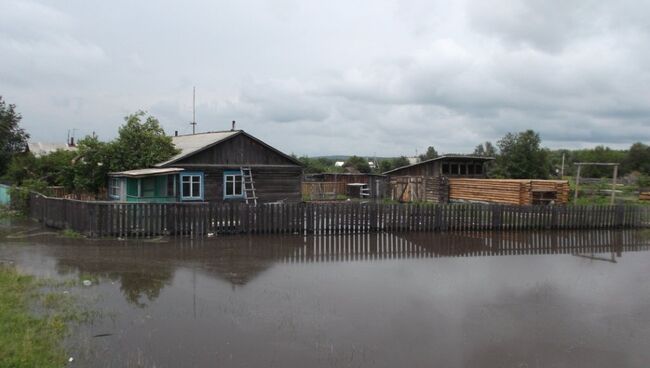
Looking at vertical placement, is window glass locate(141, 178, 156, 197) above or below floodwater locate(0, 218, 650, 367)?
above

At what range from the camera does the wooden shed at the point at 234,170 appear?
24109mm

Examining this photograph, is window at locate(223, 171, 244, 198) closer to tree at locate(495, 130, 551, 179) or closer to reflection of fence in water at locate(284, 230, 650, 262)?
reflection of fence in water at locate(284, 230, 650, 262)

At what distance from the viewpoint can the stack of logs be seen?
29.7 m

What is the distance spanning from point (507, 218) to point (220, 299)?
15.5 m

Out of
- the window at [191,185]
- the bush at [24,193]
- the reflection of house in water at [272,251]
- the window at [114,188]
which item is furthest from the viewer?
the window at [114,188]

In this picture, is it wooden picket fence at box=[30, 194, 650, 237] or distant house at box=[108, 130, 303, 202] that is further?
distant house at box=[108, 130, 303, 202]

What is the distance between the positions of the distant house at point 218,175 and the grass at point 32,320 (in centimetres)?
1144

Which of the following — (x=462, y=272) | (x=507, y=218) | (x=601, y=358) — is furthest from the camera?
(x=507, y=218)

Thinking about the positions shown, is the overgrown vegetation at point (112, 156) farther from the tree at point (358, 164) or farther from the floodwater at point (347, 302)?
the tree at point (358, 164)

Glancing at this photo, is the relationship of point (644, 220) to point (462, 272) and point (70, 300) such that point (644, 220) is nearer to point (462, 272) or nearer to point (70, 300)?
point (462, 272)

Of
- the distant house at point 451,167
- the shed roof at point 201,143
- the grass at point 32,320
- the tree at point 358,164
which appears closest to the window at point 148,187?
the shed roof at point 201,143

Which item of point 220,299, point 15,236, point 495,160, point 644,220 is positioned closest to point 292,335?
point 220,299

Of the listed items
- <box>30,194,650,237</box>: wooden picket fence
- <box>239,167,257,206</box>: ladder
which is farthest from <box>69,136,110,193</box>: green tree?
<box>239,167,257,206</box>: ladder

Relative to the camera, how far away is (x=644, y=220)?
Answer: 2494 centimetres
